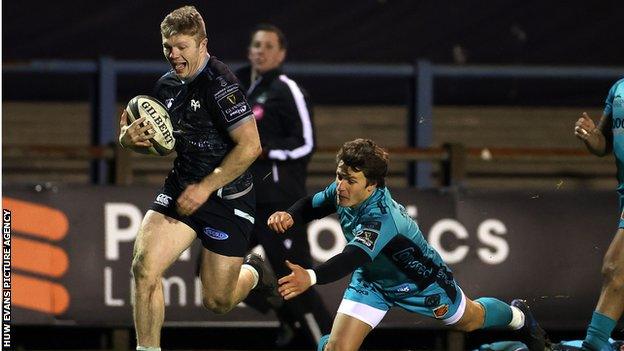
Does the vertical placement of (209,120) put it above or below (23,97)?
below

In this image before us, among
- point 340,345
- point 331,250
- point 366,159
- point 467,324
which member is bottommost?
point 340,345

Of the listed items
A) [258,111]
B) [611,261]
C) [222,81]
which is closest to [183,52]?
[222,81]

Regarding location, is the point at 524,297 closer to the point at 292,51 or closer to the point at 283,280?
the point at 292,51

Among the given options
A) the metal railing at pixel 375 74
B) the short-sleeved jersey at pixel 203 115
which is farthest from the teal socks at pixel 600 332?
the metal railing at pixel 375 74

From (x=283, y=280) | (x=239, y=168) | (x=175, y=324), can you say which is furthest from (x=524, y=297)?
(x=283, y=280)

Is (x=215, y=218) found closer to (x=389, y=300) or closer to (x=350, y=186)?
(x=350, y=186)

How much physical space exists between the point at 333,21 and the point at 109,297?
346 cm

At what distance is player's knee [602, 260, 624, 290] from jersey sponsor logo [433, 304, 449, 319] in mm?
950

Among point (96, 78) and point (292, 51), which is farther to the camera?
point (292, 51)

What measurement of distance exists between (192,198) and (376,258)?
3.53 feet

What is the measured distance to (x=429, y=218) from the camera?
11.3 m

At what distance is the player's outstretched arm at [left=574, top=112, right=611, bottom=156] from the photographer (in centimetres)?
895

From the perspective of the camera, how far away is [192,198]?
8.40 meters

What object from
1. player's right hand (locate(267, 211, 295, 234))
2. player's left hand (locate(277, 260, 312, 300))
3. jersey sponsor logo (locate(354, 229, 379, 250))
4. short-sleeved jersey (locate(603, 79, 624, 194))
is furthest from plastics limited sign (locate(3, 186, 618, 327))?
player's left hand (locate(277, 260, 312, 300))
